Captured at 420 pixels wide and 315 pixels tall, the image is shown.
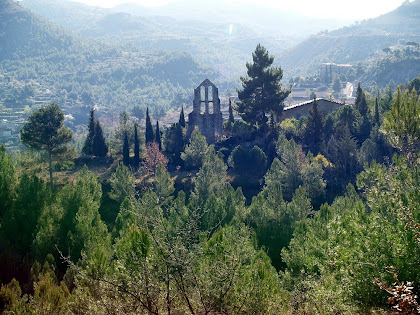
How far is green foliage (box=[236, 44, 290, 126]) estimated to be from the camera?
181 feet

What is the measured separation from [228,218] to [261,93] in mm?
25747

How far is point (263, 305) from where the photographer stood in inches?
617

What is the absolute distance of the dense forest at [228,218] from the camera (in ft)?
45.2

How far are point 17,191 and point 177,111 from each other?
156871 millimetres

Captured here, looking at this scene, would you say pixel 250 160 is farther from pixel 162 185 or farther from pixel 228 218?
pixel 228 218

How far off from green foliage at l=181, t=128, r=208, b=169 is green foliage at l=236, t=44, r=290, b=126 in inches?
323

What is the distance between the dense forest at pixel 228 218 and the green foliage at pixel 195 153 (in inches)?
6.0

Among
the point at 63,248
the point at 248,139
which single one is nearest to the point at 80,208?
the point at 63,248

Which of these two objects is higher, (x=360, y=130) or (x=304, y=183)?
(x=360, y=130)

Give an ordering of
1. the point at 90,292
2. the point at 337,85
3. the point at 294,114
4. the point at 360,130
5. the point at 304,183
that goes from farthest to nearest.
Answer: the point at 337,85, the point at 294,114, the point at 360,130, the point at 304,183, the point at 90,292

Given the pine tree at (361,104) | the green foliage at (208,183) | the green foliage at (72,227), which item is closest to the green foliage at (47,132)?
the green foliage at (72,227)

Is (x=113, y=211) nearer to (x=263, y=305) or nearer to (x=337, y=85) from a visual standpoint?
(x=263, y=305)

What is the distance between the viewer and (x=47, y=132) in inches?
1658

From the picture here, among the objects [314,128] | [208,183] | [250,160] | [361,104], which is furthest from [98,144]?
[361,104]
